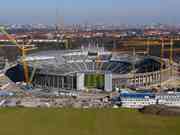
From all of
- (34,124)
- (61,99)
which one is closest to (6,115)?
(34,124)

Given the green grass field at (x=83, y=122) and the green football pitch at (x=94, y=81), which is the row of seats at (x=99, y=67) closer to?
the green football pitch at (x=94, y=81)

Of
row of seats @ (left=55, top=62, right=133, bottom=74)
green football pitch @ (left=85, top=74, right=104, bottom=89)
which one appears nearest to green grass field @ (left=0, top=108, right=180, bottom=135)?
green football pitch @ (left=85, top=74, right=104, bottom=89)

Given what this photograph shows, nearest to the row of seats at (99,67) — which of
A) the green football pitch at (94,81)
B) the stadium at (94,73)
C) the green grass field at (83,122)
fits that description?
the stadium at (94,73)

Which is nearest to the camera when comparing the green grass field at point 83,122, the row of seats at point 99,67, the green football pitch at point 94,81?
the green grass field at point 83,122

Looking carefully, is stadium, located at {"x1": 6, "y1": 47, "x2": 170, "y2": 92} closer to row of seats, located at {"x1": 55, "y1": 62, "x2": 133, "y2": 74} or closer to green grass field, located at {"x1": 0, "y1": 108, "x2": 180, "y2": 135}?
row of seats, located at {"x1": 55, "y1": 62, "x2": 133, "y2": 74}

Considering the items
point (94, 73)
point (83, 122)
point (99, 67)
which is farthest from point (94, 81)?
point (83, 122)

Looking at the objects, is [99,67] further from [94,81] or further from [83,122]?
[83,122]
